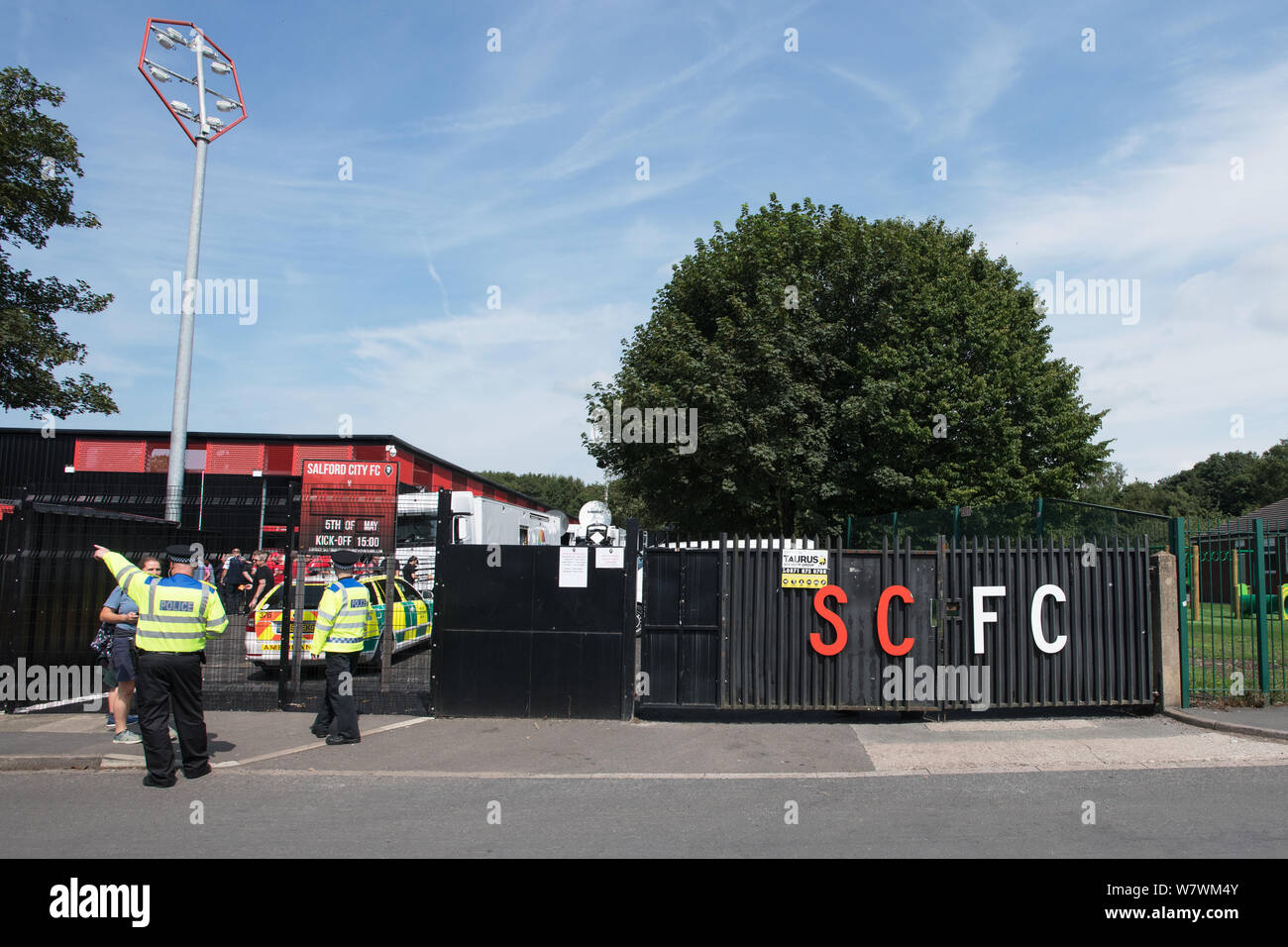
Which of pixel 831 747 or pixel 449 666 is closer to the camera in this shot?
pixel 831 747

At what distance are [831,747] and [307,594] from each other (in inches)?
342

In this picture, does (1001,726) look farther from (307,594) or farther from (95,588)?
(95,588)

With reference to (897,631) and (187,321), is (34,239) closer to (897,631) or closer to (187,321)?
(187,321)

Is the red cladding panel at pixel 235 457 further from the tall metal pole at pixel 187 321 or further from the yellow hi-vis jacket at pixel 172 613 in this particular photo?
the yellow hi-vis jacket at pixel 172 613

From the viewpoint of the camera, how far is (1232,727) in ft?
29.6

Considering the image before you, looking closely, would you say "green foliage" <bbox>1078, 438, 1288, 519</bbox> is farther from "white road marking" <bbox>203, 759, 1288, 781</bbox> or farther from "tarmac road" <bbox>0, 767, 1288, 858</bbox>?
"tarmac road" <bbox>0, 767, 1288, 858</bbox>

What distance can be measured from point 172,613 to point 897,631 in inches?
285

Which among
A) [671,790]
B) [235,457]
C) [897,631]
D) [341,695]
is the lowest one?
[671,790]

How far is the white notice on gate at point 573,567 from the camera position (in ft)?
33.3

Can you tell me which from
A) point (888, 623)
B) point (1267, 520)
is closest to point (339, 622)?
point (888, 623)
